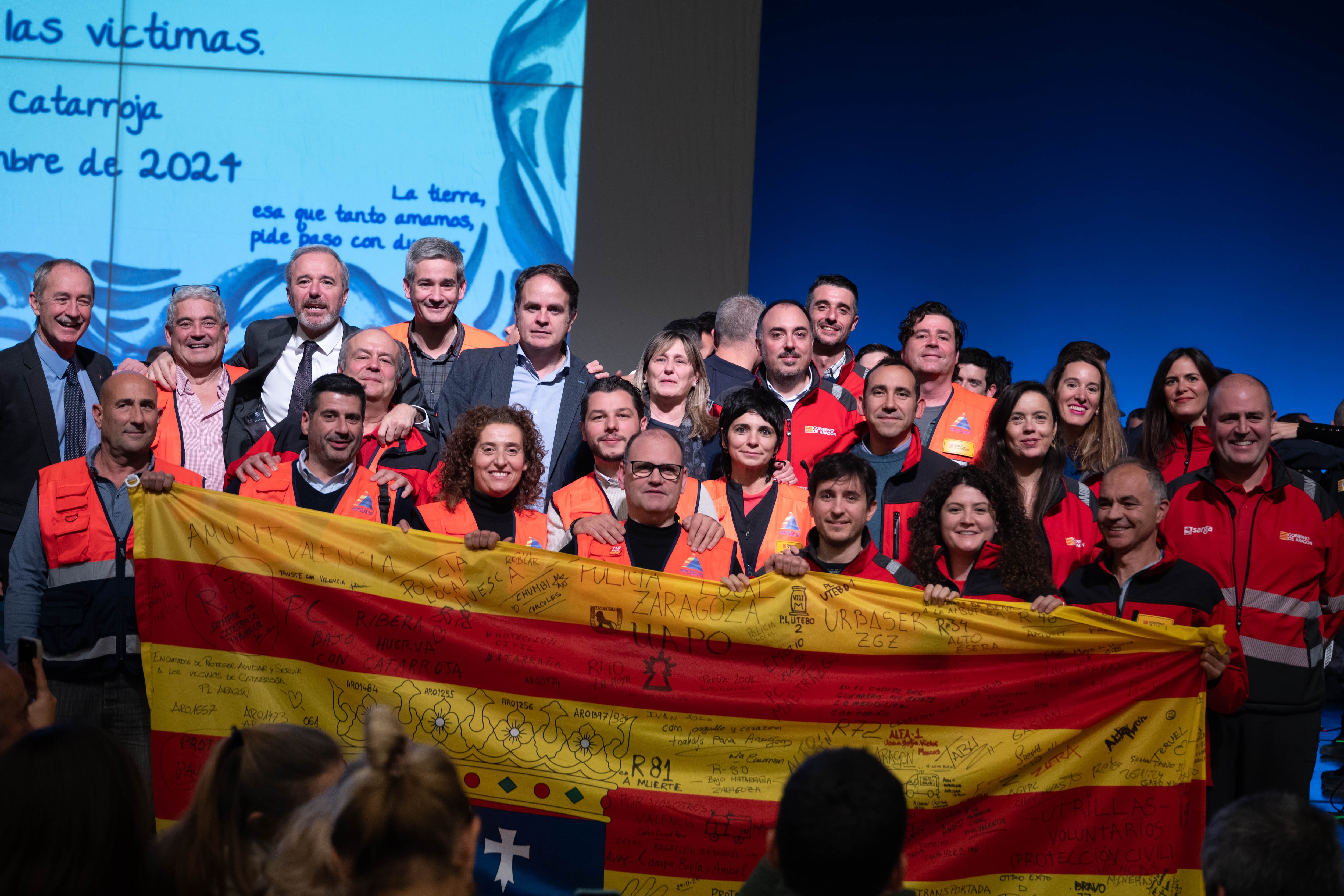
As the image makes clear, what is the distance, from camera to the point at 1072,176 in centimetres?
989

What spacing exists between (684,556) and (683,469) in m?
0.33

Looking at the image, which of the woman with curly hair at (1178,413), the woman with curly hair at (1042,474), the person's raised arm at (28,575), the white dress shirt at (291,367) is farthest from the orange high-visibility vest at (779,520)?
the person's raised arm at (28,575)

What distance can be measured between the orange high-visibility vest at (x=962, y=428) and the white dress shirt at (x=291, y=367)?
9.69 ft

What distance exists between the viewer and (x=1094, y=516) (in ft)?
16.0

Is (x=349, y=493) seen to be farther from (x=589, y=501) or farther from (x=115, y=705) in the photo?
(x=115, y=705)

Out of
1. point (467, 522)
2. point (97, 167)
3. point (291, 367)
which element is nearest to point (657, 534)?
point (467, 522)

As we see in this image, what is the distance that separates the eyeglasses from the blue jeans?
1925 mm

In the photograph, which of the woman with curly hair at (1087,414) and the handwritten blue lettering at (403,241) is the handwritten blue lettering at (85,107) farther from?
the woman with curly hair at (1087,414)

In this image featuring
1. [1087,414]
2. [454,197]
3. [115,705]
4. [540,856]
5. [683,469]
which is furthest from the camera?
[454,197]

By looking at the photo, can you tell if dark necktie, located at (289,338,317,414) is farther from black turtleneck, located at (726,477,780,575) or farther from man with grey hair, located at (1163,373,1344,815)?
man with grey hair, located at (1163,373,1344,815)

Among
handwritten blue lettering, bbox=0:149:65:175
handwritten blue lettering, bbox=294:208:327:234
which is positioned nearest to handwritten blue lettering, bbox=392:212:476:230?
handwritten blue lettering, bbox=294:208:327:234

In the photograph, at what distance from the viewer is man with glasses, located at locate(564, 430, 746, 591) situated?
14.1 feet

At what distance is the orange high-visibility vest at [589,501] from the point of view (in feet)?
15.5

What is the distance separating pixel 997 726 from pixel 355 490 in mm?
2523
